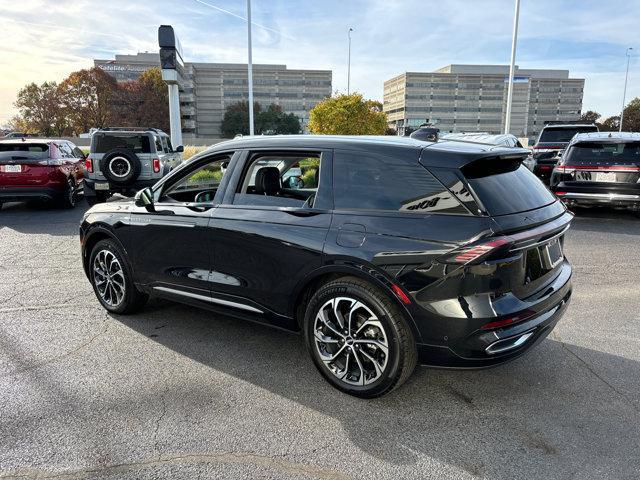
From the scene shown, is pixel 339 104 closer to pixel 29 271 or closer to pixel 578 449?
pixel 29 271

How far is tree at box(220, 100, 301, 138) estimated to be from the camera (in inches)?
4042

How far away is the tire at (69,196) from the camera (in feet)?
37.3

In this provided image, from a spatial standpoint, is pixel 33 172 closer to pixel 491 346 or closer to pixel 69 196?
pixel 69 196

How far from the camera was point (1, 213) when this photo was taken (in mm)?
11188

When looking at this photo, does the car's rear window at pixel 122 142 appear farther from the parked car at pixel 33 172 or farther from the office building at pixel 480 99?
the office building at pixel 480 99

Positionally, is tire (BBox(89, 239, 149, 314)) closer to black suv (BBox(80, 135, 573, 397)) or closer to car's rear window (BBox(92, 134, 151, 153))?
black suv (BBox(80, 135, 573, 397))

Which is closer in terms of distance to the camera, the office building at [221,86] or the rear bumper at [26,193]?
the rear bumper at [26,193]

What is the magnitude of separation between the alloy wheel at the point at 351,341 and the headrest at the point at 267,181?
3.70 feet

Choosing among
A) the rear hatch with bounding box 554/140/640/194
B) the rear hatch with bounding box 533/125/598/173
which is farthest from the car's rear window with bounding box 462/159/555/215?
the rear hatch with bounding box 533/125/598/173

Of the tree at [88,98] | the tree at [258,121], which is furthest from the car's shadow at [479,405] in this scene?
the tree at [258,121]

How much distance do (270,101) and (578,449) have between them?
131071mm

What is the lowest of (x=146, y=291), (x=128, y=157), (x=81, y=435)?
(x=81, y=435)

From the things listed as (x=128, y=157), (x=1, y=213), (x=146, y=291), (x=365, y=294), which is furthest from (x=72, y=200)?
(x=365, y=294)

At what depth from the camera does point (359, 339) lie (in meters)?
3.12
